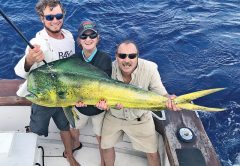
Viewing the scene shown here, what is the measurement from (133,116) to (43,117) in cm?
88

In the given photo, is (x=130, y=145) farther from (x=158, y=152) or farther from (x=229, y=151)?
(x=229, y=151)

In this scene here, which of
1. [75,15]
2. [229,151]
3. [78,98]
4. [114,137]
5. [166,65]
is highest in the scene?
[75,15]

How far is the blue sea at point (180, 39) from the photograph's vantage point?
18.3ft

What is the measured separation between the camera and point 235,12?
343 inches

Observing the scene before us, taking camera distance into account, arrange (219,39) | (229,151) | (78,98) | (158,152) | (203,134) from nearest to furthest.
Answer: (78,98), (203,134), (158,152), (229,151), (219,39)

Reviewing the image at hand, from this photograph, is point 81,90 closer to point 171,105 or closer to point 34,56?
point 34,56

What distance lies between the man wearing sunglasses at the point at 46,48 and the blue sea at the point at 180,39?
2725 mm

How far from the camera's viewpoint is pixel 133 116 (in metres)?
3.36

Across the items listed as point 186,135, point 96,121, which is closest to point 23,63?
point 96,121

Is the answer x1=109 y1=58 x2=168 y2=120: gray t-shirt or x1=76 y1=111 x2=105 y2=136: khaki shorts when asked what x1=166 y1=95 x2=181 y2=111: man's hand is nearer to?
→ x1=109 y1=58 x2=168 y2=120: gray t-shirt

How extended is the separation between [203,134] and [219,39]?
15.1 feet

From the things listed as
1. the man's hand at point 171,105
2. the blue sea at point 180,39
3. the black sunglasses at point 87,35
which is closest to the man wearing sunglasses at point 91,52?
the black sunglasses at point 87,35

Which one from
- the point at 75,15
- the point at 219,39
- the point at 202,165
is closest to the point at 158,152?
the point at 202,165

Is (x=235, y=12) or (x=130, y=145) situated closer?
(x=130, y=145)
